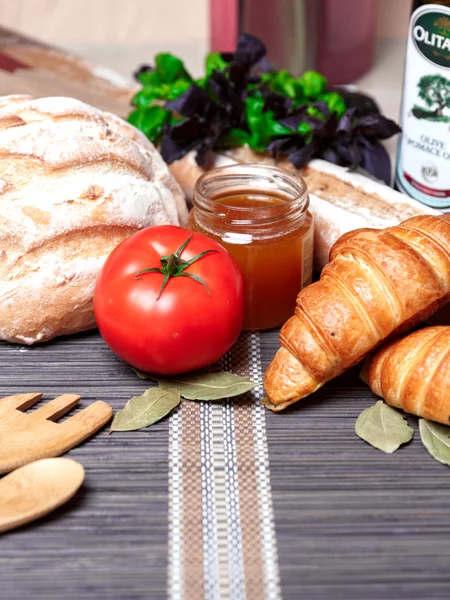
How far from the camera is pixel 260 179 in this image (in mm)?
2004

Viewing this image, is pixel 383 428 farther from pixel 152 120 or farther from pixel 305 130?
pixel 152 120

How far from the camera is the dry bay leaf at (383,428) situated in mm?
1526

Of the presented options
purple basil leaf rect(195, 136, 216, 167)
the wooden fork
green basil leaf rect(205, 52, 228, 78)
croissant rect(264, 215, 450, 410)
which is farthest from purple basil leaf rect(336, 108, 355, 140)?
the wooden fork

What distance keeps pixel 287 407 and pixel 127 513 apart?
418 mm

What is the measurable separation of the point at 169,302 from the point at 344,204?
69 cm

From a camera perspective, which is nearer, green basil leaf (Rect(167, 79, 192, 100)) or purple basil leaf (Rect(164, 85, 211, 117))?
purple basil leaf (Rect(164, 85, 211, 117))

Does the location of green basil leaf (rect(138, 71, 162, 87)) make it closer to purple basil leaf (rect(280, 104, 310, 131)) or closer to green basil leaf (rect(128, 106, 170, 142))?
green basil leaf (rect(128, 106, 170, 142))

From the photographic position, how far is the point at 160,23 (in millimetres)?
3873

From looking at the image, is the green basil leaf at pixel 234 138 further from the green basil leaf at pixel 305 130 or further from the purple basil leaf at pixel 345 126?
the purple basil leaf at pixel 345 126

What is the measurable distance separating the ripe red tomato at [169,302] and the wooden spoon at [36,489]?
30cm

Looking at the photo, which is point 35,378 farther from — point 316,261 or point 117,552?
point 316,261

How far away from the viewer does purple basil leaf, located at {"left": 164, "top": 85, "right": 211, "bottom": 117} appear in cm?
226

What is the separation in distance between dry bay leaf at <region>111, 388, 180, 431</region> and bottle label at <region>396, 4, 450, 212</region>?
3.30ft

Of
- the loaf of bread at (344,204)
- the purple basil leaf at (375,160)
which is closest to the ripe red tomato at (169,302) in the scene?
the loaf of bread at (344,204)
